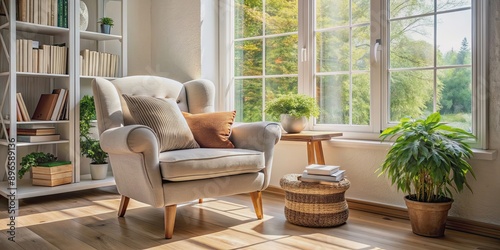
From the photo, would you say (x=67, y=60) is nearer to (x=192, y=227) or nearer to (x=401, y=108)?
(x=192, y=227)

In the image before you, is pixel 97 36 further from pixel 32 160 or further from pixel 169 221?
pixel 169 221

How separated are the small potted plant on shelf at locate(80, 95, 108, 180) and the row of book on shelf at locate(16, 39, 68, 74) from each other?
312mm

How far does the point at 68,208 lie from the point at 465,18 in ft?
9.51

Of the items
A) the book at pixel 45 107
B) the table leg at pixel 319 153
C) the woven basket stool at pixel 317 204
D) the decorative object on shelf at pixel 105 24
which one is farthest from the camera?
the decorative object on shelf at pixel 105 24

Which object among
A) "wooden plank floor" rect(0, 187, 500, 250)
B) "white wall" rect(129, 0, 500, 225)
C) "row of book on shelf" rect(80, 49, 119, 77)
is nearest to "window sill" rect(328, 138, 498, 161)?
"white wall" rect(129, 0, 500, 225)

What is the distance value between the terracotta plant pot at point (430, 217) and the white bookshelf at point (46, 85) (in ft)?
7.78

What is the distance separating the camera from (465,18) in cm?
257

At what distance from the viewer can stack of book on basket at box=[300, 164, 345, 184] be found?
252 cm

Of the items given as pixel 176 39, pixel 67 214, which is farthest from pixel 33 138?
pixel 176 39

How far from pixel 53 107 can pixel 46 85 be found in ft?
1.44

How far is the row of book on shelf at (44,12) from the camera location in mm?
3135

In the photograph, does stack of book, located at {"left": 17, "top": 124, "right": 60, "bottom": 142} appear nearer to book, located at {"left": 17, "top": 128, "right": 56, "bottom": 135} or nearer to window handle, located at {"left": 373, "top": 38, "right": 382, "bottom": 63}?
book, located at {"left": 17, "top": 128, "right": 56, "bottom": 135}

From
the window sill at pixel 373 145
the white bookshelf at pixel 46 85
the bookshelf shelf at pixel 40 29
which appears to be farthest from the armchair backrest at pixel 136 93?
the window sill at pixel 373 145

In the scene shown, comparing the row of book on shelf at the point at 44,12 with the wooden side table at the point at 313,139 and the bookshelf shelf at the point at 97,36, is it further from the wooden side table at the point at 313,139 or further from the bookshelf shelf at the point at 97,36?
the wooden side table at the point at 313,139
